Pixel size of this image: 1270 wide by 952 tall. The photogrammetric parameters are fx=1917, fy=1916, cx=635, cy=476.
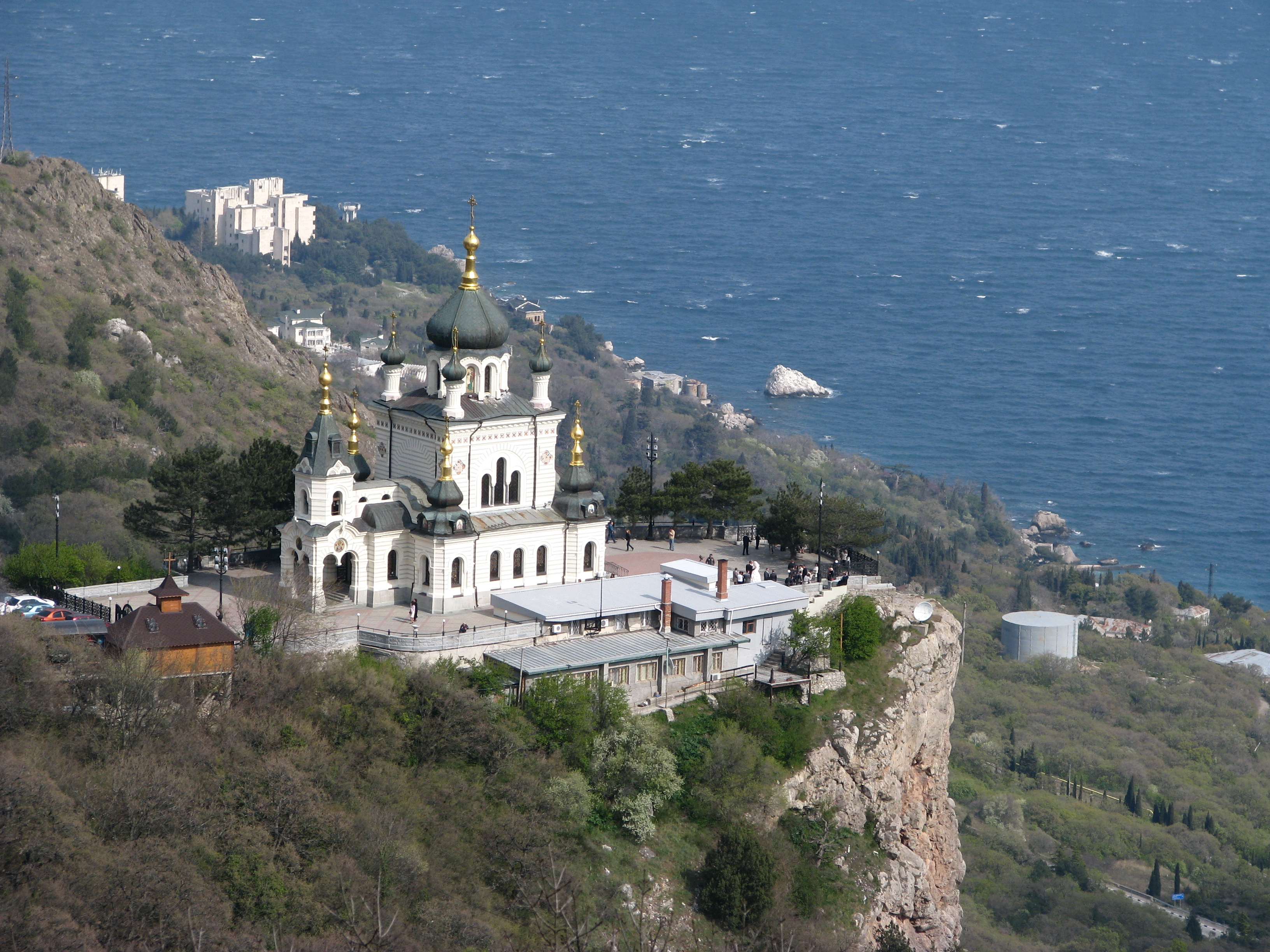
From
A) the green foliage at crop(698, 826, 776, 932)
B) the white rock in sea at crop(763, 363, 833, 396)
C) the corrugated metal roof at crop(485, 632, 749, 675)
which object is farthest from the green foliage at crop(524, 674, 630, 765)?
the white rock in sea at crop(763, 363, 833, 396)

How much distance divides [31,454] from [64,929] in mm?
49202

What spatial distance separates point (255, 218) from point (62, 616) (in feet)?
451

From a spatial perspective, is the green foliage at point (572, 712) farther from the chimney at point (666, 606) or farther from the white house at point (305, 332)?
the white house at point (305, 332)

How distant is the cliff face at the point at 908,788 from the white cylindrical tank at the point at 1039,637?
2100 inches

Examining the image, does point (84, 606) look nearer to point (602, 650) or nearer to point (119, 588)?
point (119, 588)

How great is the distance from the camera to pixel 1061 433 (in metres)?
158

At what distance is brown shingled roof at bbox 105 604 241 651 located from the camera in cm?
4959

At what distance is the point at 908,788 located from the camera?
199 ft

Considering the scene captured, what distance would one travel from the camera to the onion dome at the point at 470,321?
59469 mm

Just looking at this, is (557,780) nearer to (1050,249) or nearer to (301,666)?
(301,666)

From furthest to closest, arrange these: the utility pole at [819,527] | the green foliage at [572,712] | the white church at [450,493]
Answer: the utility pole at [819,527] < the white church at [450,493] < the green foliage at [572,712]

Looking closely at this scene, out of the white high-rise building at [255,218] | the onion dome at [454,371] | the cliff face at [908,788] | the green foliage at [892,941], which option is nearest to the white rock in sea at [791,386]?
the white high-rise building at [255,218]

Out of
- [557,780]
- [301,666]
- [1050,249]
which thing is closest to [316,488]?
[301,666]

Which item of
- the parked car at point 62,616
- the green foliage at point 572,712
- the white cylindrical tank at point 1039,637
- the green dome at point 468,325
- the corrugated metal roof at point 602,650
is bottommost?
the white cylindrical tank at point 1039,637
